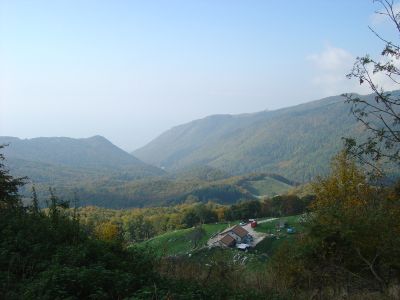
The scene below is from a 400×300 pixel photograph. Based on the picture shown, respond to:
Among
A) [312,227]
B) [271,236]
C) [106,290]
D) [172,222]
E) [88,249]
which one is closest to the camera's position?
[106,290]

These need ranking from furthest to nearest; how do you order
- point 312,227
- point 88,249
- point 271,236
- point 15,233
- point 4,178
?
point 271,236 → point 312,227 → point 4,178 → point 15,233 → point 88,249

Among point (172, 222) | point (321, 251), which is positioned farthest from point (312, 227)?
point (172, 222)

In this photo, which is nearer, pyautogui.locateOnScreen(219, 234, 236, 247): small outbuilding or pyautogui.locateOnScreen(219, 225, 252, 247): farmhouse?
pyautogui.locateOnScreen(219, 234, 236, 247): small outbuilding

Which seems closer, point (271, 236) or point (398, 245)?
point (398, 245)

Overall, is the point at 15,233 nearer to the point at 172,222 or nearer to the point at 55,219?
the point at 55,219

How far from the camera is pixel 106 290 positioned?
22.3 feet

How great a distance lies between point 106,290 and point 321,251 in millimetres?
10614

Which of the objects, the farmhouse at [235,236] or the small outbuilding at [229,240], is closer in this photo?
the small outbuilding at [229,240]

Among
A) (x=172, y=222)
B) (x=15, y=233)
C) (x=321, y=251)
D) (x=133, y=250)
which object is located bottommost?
(x=172, y=222)

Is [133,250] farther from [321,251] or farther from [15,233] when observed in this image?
[321,251]

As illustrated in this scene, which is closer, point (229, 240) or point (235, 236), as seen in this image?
point (229, 240)

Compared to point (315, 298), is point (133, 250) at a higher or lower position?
higher

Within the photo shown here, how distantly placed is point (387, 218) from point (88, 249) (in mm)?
11579

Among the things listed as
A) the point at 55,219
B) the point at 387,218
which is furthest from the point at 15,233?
the point at 387,218
